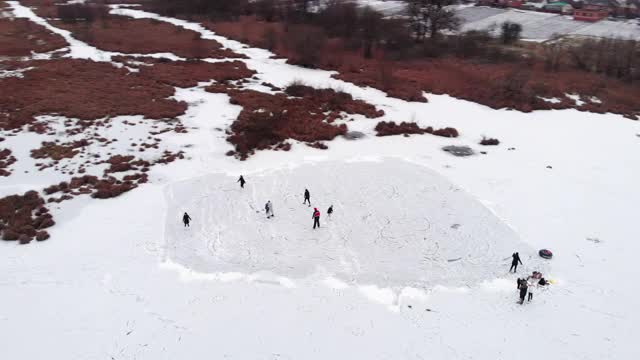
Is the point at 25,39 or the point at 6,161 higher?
the point at 25,39

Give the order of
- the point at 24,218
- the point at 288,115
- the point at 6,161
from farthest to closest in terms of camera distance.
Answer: the point at 288,115 < the point at 6,161 < the point at 24,218

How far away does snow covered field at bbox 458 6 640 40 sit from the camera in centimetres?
6769

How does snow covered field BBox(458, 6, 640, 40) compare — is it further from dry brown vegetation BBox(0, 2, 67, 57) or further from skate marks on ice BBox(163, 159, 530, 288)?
dry brown vegetation BBox(0, 2, 67, 57)

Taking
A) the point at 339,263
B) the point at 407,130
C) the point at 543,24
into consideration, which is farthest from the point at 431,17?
the point at 339,263

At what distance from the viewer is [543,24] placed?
7562cm

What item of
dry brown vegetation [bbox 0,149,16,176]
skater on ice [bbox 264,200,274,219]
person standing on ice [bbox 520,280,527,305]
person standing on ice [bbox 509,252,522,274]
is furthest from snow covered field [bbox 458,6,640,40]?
dry brown vegetation [bbox 0,149,16,176]

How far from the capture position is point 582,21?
3088 inches

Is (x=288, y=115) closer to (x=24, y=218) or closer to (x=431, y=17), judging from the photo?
(x=24, y=218)

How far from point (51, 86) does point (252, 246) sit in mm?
29812

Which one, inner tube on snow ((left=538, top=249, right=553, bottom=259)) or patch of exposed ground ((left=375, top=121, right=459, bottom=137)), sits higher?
patch of exposed ground ((left=375, top=121, right=459, bottom=137))

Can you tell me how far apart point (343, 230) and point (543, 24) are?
7254 cm

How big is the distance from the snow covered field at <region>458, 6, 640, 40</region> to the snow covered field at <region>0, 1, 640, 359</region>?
4745cm

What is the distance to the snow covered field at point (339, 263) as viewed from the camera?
595 inches

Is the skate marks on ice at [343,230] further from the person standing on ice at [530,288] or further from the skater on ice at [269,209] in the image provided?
the person standing on ice at [530,288]
